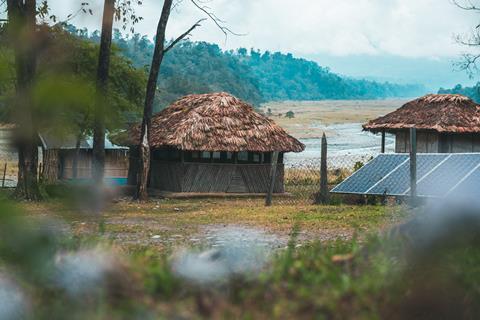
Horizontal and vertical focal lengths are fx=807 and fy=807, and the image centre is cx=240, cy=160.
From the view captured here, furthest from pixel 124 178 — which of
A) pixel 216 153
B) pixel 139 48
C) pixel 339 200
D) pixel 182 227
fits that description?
pixel 139 48

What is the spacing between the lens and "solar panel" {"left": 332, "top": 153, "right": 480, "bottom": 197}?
47.9ft

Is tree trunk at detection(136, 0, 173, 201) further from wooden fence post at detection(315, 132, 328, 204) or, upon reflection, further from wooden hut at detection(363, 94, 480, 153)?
wooden hut at detection(363, 94, 480, 153)

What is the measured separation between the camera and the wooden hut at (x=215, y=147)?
995 inches

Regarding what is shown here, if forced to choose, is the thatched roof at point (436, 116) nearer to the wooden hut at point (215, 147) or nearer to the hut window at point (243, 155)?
the wooden hut at point (215, 147)

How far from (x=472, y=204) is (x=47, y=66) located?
3.00m

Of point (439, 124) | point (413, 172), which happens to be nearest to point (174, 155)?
point (439, 124)

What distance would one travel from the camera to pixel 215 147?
24.9m

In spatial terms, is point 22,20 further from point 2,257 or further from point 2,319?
point 2,319

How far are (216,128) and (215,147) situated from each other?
1085 millimetres

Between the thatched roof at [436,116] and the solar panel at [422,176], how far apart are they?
9388 millimetres

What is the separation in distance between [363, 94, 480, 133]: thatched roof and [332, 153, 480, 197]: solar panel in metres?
9.39

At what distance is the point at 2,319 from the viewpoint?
262 cm

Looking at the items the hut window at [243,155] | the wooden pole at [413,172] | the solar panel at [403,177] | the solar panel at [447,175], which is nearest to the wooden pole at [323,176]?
the solar panel at [403,177]

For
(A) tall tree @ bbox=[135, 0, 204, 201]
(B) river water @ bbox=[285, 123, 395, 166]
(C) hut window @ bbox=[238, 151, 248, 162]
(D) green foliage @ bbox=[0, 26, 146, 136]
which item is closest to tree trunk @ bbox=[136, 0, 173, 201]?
(A) tall tree @ bbox=[135, 0, 204, 201]
